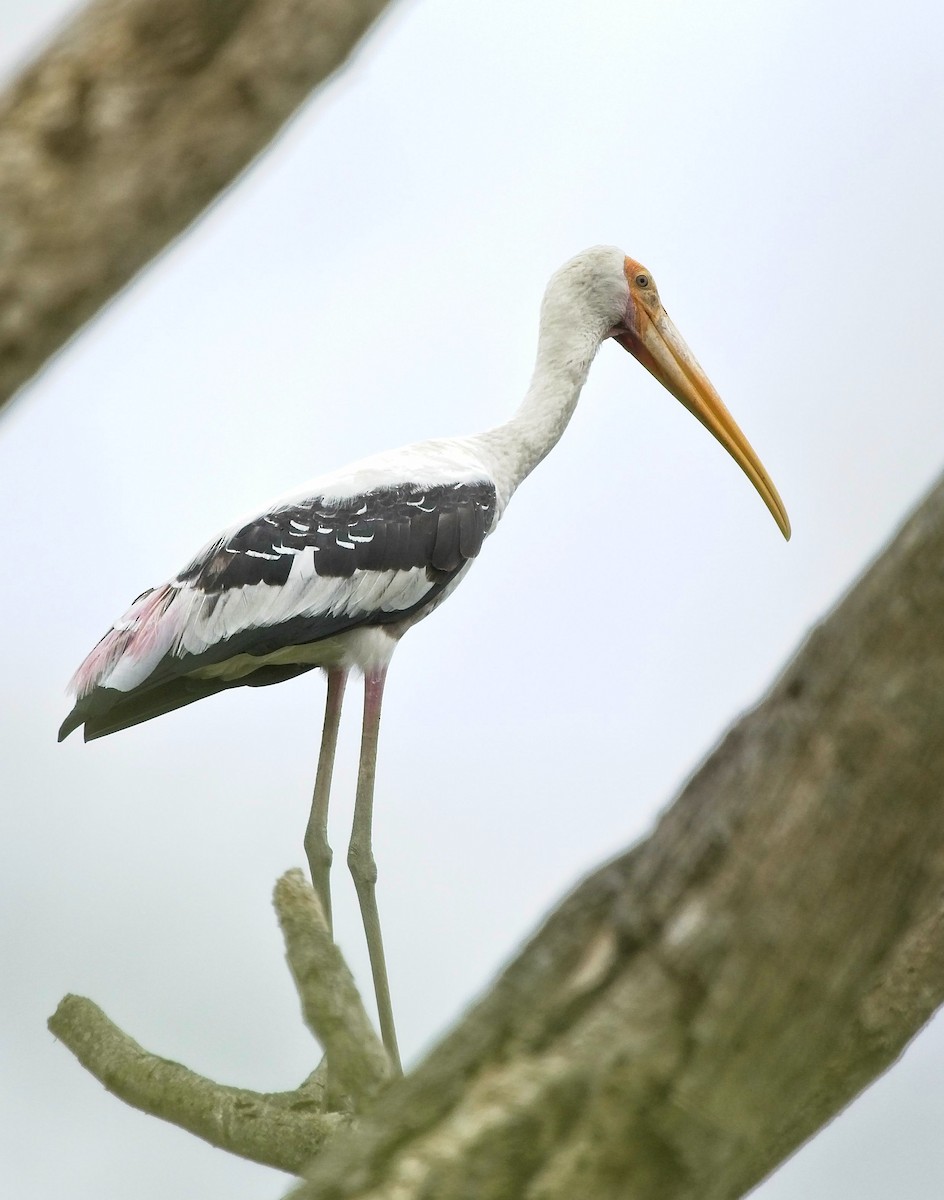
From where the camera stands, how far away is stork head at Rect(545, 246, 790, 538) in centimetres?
459

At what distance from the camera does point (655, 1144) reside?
127cm

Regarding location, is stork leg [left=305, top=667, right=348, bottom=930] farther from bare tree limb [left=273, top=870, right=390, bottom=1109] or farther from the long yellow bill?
bare tree limb [left=273, top=870, right=390, bottom=1109]

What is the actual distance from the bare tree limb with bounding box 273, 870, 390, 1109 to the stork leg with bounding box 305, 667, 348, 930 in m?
2.05

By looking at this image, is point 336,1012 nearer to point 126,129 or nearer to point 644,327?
point 126,129

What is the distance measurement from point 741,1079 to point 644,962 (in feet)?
0.39

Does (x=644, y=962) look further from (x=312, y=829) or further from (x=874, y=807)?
(x=312, y=829)

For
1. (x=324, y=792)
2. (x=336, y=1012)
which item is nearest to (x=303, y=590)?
(x=324, y=792)

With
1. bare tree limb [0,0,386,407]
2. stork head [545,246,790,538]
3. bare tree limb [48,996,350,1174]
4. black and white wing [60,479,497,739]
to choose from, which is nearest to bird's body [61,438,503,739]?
black and white wing [60,479,497,739]

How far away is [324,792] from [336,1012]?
7.36 ft

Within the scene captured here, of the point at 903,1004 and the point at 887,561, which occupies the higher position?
the point at 887,561

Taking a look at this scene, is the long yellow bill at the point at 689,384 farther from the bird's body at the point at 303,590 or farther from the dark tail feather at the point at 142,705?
the dark tail feather at the point at 142,705

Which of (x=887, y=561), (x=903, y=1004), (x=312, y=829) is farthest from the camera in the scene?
(x=312, y=829)

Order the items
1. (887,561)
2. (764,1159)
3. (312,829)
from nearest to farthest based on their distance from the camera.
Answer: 1. (887,561)
2. (764,1159)
3. (312,829)

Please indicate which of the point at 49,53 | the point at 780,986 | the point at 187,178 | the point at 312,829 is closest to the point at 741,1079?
the point at 780,986
